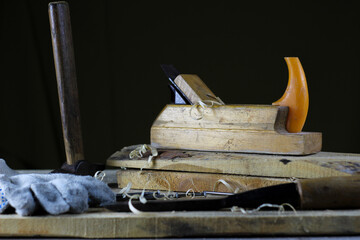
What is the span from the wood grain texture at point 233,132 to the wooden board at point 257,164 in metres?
0.04

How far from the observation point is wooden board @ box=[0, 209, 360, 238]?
4.41 feet

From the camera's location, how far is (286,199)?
4.71 ft

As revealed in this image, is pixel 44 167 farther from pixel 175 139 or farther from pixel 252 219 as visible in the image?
pixel 252 219

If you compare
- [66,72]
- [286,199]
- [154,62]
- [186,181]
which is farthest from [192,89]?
[154,62]

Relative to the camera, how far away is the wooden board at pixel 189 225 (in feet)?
4.41

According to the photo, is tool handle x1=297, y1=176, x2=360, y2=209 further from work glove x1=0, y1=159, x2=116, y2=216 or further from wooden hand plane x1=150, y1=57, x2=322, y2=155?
work glove x1=0, y1=159, x2=116, y2=216

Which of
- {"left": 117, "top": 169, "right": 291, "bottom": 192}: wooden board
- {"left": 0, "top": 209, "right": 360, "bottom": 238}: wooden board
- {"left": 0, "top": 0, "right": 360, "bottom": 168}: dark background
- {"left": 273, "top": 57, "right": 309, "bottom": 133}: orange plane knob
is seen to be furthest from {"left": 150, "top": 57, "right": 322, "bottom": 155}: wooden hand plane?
{"left": 0, "top": 0, "right": 360, "bottom": 168}: dark background

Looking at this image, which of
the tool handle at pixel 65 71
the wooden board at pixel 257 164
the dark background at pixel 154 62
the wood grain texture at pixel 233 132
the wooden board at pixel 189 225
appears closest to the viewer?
the wooden board at pixel 189 225

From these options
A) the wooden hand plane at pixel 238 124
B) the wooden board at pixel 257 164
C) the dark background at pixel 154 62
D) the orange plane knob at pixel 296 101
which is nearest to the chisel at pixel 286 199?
the wooden board at pixel 257 164

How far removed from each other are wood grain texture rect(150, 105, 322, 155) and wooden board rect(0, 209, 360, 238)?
19.4 inches

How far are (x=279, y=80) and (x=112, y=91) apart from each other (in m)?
1.08

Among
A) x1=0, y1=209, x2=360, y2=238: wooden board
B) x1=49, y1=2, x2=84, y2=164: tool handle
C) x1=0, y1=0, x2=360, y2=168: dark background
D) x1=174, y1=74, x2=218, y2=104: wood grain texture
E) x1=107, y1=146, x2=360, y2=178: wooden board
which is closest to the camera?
x1=0, y1=209, x2=360, y2=238: wooden board

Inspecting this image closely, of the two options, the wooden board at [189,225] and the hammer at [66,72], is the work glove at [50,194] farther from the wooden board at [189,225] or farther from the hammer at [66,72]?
the hammer at [66,72]

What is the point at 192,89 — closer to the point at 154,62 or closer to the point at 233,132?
the point at 233,132
